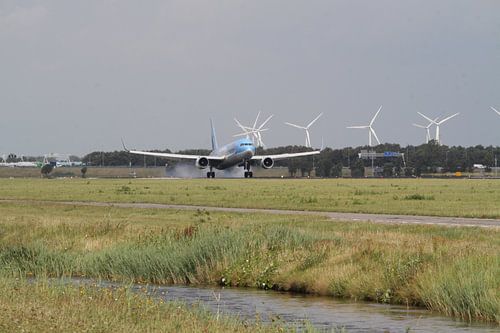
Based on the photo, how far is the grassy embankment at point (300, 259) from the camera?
78.8 ft

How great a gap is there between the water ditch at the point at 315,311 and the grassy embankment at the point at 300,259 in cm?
56

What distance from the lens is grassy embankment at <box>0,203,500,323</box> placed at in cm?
2403

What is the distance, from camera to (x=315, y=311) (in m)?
24.9

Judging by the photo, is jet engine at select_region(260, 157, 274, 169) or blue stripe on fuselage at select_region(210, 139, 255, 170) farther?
jet engine at select_region(260, 157, 274, 169)

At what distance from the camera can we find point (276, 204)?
62062 millimetres

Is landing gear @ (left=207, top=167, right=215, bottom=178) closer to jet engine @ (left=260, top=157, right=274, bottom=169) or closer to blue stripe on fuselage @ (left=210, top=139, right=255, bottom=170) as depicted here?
blue stripe on fuselage @ (left=210, top=139, right=255, bottom=170)

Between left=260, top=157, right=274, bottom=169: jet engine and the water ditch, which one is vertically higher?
left=260, top=157, right=274, bottom=169: jet engine

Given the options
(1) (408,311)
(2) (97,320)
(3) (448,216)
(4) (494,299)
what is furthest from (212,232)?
(3) (448,216)

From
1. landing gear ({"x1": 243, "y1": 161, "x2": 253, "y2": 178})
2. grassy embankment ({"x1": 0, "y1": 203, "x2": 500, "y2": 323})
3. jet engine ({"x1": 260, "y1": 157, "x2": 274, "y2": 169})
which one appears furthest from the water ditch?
landing gear ({"x1": 243, "y1": 161, "x2": 253, "y2": 178})

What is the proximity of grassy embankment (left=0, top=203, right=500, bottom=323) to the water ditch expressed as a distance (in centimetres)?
56

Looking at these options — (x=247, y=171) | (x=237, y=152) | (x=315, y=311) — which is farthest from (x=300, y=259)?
(x=247, y=171)

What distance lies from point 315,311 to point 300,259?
4.92 metres

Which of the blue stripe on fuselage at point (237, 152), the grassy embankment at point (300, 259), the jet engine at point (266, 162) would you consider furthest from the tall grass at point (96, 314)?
the jet engine at point (266, 162)

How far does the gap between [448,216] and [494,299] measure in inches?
1036
